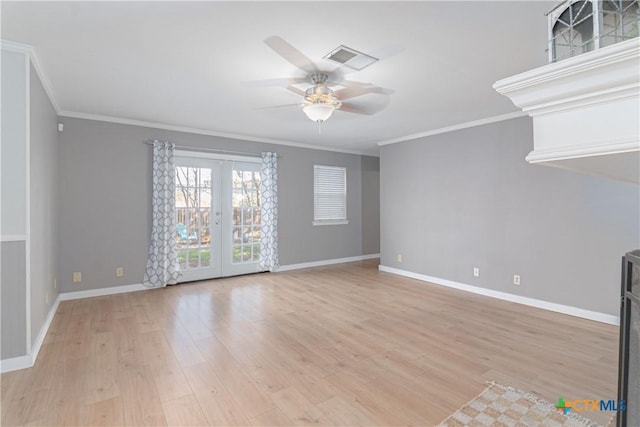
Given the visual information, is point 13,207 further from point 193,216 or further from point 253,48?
point 193,216

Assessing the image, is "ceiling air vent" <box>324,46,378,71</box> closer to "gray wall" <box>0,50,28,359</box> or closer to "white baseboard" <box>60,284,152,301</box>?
"gray wall" <box>0,50,28,359</box>

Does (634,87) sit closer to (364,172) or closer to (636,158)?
(636,158)

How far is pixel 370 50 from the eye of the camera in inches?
95.9

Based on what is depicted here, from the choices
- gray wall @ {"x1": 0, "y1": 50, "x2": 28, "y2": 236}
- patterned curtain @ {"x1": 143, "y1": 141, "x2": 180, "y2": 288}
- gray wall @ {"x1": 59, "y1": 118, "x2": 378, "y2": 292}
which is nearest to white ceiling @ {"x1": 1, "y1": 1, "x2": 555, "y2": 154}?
gray wall @ {"x1": 0, "y1": 50, "x2": 28, "y2": 236}

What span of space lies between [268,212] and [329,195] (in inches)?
61.4

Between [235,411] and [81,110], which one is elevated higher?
[81,110]

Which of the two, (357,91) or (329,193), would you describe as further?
(329,193)

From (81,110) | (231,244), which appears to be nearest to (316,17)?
(81,110)

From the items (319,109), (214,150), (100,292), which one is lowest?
(100,292)

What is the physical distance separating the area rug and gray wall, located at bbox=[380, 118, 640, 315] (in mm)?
2173

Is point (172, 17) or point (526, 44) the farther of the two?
point (526, 44)

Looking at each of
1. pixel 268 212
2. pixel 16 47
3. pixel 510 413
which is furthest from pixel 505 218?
pixel 16 47

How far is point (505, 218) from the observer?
4152 mm

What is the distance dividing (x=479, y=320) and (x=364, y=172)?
14.3 feet
